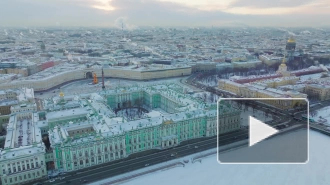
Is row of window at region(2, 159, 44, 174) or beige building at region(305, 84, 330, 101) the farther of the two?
beige building at region(305, 84, 330, 101)

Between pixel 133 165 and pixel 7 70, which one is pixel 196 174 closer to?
pixel 133 165

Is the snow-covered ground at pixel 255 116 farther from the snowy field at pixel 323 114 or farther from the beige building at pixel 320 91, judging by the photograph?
the beige building at pixel 320 91

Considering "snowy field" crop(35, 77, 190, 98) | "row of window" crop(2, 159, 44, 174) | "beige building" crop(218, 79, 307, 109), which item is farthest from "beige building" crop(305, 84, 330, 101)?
"row of window" crop(2, 159, 44, 174)

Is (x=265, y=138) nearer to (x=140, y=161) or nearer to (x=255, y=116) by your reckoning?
(x=140, y=161)

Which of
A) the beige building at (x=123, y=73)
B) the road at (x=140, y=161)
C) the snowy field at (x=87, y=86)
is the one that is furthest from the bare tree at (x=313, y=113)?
the beige building at (x=123, y=73)

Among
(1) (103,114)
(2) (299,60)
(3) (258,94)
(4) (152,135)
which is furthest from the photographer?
(2) (299,60)

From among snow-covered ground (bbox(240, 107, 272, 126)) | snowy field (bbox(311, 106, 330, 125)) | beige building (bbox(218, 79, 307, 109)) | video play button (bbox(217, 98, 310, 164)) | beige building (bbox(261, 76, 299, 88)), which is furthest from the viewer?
beige building (bbox(261, 76, 299, 88))

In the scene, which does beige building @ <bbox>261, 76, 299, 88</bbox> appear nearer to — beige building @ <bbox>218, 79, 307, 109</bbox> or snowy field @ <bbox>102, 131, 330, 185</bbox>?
beige building @ <bbox>218, 79, 307, 109</bbox>

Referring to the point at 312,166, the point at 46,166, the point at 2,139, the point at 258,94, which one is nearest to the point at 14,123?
the point at 2,139
